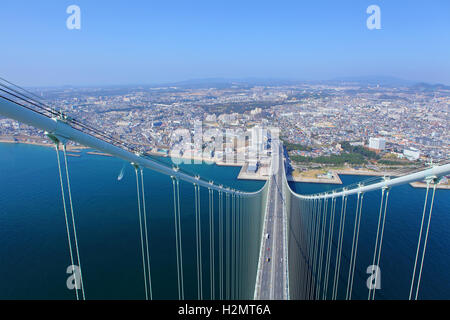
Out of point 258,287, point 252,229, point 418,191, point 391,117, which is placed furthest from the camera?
point 391,117

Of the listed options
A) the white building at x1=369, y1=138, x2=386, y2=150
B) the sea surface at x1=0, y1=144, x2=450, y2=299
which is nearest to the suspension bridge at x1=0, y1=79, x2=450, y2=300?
the sea surface at x1=0, y1=144, x2=450, y2=299

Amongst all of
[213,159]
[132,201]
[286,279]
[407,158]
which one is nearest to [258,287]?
[286,279]

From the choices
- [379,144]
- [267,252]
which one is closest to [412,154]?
[379,144]

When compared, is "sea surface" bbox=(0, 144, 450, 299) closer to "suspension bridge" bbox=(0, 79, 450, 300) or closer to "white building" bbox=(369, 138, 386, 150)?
"suspension bridge" bbox=(0, 79, 450, 300)

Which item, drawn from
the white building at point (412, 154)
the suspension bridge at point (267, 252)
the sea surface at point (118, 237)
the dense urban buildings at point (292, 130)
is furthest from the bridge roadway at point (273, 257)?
the white building at point (412, 154)

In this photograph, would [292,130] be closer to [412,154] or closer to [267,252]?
[412,154]
